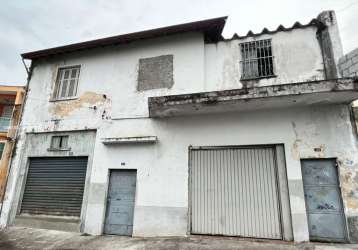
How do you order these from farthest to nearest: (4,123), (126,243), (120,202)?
(4,123)
(120,202)
(126,243)

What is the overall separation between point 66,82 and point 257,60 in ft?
26.3

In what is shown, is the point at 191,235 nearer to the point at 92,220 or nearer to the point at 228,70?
the point at 92,220

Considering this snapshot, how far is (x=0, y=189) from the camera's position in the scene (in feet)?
32.0

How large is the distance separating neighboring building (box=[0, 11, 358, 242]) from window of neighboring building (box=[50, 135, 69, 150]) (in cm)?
6

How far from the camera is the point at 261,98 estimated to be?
6719 mm

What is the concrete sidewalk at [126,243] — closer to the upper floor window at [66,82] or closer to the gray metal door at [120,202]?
the gray metal door at [120,202]

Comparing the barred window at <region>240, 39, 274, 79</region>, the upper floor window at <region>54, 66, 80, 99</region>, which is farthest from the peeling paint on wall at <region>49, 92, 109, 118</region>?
the barred window at <region>240, 39, 274, 79</region>

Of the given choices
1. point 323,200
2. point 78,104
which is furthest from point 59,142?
point 323,200

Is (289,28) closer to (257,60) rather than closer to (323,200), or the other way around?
(257,60)

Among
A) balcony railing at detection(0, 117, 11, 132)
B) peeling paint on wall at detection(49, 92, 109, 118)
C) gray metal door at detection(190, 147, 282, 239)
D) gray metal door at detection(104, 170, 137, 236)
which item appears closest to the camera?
gray metal door at detection(190, 147, 282, 239)

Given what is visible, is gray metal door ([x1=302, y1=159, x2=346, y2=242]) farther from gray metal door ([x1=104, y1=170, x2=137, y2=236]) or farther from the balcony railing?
the balcony railing

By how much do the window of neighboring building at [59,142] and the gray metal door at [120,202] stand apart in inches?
97.0

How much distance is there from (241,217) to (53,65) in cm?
1003

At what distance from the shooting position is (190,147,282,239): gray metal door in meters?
7.00
